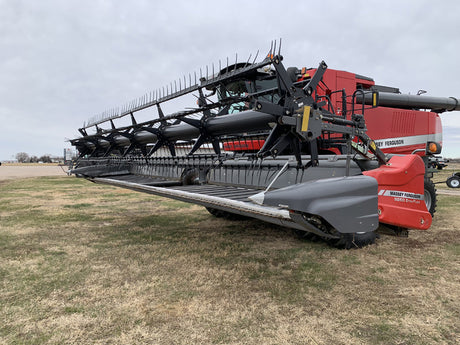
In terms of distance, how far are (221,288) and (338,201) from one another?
122cm

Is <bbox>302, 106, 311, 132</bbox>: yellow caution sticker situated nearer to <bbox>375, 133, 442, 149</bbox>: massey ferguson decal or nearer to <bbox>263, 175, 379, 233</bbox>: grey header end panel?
<bbox>263, 175, 379, 233</bbox>: grey header end panel

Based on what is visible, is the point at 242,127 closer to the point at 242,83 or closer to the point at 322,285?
the point at 242,83

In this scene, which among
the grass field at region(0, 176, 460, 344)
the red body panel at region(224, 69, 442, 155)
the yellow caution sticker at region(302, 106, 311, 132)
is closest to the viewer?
the grass field at region(0, 176, 460, 344)

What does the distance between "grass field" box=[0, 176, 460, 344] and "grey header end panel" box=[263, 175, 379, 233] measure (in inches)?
Answer: 26.5

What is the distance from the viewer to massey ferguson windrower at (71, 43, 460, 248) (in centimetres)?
224

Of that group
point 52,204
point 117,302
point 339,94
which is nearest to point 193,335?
point 117,302

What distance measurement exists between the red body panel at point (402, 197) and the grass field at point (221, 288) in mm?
511

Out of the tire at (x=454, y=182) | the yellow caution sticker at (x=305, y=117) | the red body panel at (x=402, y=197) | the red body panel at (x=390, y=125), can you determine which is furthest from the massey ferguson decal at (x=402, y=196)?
the tire at (x=454, y=182)

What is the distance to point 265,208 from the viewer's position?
2273 millimetres

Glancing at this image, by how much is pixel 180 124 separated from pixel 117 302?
343 centimetres

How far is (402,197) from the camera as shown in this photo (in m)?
3.06

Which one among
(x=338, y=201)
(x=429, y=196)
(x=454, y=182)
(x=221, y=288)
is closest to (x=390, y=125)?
(x=429, y=196)

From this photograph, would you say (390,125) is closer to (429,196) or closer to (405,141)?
(405,141)

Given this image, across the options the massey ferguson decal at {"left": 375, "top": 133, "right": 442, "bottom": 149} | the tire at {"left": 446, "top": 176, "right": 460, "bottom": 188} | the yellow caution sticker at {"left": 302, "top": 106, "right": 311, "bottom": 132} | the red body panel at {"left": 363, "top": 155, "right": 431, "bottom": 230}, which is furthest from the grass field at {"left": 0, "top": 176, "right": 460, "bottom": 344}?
the tire at {"left": 446, "top": 176, "right": 460, "bottom": 188}
